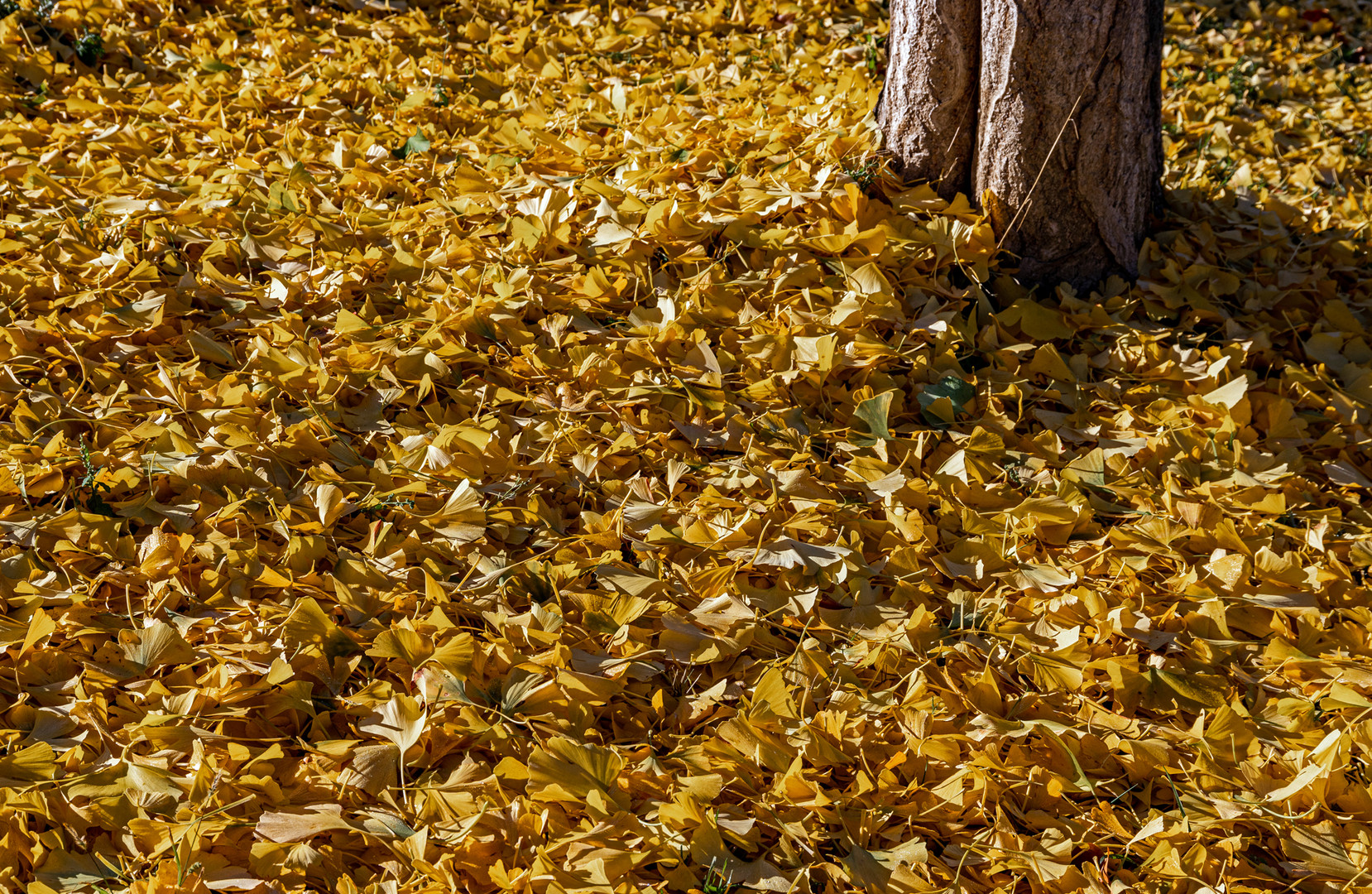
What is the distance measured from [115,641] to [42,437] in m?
0.48

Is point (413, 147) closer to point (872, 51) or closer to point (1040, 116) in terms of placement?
point (872, 51)

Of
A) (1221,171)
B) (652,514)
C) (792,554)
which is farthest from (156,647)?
(1221,171)

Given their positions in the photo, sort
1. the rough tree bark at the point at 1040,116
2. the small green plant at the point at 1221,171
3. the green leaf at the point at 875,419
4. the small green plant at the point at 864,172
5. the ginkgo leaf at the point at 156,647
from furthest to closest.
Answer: the small green plant at the point at 1221,171 → the small green plant at the point at 864,172 → the rough tree bark at the point at 1040,116 → the green leaf at the point at 875,419 → the ginkgo leaf at the point at 156,647

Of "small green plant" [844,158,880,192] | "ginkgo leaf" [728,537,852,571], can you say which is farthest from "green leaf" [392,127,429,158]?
"ginkgo leaf" [728,537,852,571]

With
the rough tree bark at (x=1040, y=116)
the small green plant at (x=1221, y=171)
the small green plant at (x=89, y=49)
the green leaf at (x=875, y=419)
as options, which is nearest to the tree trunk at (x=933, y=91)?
the rough tree bark at (x=1040, y=116)

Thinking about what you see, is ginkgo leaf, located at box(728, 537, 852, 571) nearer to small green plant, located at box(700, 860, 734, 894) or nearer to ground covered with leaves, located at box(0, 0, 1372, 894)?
ground covered with leaves, located at box(0, 0, 1372, 894)

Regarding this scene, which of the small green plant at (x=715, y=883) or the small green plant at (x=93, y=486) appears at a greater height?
the small green plant at (x=93, y=486)

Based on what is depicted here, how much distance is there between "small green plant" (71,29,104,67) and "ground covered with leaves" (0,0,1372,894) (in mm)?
306

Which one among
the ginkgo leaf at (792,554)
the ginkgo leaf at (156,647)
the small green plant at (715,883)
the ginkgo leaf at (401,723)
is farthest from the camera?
the ginkgo leaf at (792,554)

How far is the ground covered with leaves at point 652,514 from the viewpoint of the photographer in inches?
49.1

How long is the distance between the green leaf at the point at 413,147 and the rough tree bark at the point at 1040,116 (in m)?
1.05

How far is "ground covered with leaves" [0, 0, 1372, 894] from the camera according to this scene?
4.09ft

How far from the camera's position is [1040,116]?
1.98 meters

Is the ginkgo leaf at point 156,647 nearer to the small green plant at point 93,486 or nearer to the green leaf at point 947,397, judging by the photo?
the small green plant at point 93,486
